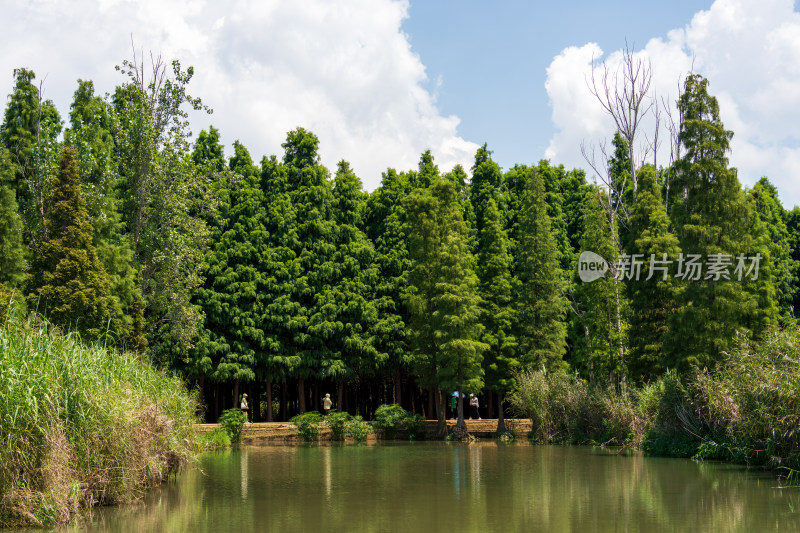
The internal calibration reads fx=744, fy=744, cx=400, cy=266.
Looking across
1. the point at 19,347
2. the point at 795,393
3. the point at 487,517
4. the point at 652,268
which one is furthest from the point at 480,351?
the point at 19,347

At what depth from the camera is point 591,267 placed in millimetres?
27219

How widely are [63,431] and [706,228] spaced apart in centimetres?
1689

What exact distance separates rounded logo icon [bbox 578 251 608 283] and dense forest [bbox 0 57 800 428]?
0.25 meters

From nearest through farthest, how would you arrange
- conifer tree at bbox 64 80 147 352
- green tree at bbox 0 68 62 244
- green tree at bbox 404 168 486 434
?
conifer tree at bbox 64 80 147 352
green tree at bbox 0 68 62 244
green tree at bbox 404 168 486 434

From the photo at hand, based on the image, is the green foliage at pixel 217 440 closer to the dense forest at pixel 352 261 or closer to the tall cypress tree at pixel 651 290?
the dense forest at pixel 352 261

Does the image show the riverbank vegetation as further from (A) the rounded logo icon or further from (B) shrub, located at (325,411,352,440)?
(B) shrub, located at (325,411,352,440)

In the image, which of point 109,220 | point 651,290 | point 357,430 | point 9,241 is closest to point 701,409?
point 651,290

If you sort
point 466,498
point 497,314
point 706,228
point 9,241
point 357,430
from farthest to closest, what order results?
1. point 497,314
2. point 357,430
3. point 9,241
4. point 706,228
5. point 466,498

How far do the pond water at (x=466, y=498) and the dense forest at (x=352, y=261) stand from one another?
19.1ft

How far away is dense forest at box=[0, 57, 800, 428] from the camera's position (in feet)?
66.8

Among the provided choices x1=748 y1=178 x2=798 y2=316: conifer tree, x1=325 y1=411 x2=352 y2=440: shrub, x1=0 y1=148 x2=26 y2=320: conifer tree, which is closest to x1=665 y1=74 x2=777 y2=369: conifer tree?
x1=325 y1=411 x2=352 y2=440: shrub

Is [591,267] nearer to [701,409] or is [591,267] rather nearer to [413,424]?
[413,424]

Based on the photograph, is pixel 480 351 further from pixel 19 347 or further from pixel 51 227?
pixel 19 347

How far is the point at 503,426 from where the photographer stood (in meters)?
29.7
